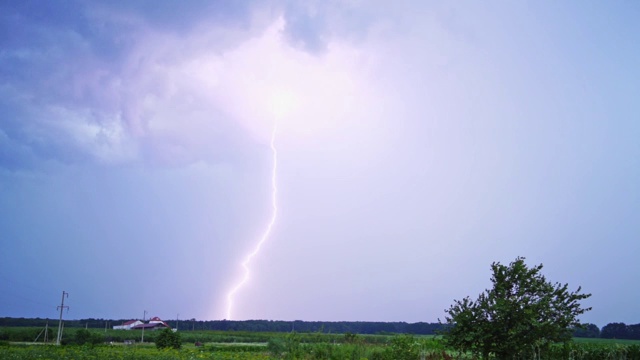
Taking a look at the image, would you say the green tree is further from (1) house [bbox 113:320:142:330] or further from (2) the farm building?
(1) house [bbox 113:320:142:330]

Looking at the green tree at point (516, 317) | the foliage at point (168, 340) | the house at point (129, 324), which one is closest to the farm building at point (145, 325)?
the house at point (129, 324)

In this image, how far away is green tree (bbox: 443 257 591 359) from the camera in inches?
605

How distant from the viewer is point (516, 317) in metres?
15.4

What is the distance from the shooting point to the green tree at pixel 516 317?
15367 mm

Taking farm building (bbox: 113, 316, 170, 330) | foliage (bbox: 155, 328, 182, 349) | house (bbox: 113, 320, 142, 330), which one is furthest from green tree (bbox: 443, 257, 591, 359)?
house (bbox: 113, 320, 142, 330)

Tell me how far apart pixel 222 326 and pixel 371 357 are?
528 ft

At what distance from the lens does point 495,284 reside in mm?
16359

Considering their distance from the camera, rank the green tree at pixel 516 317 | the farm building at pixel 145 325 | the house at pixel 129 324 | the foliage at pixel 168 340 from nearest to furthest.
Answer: the green tree at pixel 516 317
the foliage at pixel 168 340
the farm building at pixel 145 325
the house at pixel 129 324

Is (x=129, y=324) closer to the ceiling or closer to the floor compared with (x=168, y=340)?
closer to the floor

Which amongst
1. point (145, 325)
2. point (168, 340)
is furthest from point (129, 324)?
point (168, 340)

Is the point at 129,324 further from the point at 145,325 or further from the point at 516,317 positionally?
the point at 516,317

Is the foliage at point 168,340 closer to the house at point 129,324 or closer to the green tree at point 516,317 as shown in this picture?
the green tree at point 516,317

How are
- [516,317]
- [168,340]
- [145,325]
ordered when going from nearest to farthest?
[516,317]
[168,340]
[145,325]

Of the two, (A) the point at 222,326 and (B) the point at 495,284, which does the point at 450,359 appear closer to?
(B) the point at 495,284
